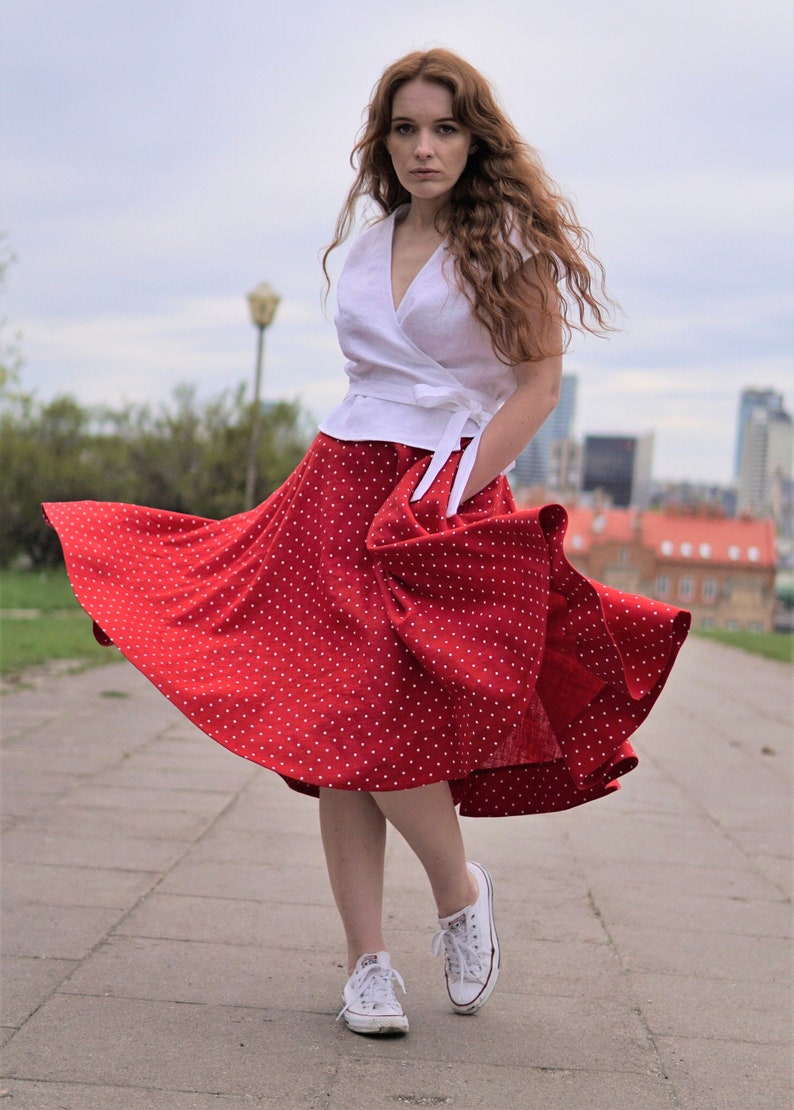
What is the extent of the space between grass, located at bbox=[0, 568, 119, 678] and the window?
53693mm

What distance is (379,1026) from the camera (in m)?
2.35

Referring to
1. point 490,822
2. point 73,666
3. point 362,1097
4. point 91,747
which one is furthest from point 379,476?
point 73,666

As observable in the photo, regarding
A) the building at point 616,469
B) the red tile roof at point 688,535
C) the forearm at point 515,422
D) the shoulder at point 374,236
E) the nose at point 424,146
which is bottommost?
the red tile roof at point 688,535

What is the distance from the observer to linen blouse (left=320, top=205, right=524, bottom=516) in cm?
234

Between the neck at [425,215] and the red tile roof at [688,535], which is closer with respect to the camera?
the neck at [425,215]

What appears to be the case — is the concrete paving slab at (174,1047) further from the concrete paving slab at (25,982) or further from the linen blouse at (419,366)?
the linen blouse at (419,366)

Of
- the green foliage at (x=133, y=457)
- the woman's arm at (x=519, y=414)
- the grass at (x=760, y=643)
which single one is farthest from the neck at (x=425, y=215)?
the green foliage at (x=133, y=457)

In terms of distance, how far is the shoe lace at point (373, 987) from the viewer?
2381 millimetres

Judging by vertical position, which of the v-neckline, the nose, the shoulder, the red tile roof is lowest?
the red tile roof

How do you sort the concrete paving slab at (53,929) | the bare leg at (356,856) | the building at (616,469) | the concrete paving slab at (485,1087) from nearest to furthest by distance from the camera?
the concrete paving slab at (485,1087) < the bare leg at (356,856) < the concrete paving slab at (53,929) < the building at (616,469)

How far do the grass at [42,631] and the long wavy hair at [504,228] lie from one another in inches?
216

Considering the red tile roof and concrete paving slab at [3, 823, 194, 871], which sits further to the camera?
the red tile roof

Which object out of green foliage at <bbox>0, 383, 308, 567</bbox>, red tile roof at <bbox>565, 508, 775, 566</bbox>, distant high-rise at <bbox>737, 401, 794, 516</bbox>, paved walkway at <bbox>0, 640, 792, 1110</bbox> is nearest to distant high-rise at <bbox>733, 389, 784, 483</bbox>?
distant high-rise at <bbox>737, 401, 794, 516</bbox>

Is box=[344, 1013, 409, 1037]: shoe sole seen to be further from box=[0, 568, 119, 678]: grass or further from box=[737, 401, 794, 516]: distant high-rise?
box=[737, 401, 794, 516]: distant high-rise
